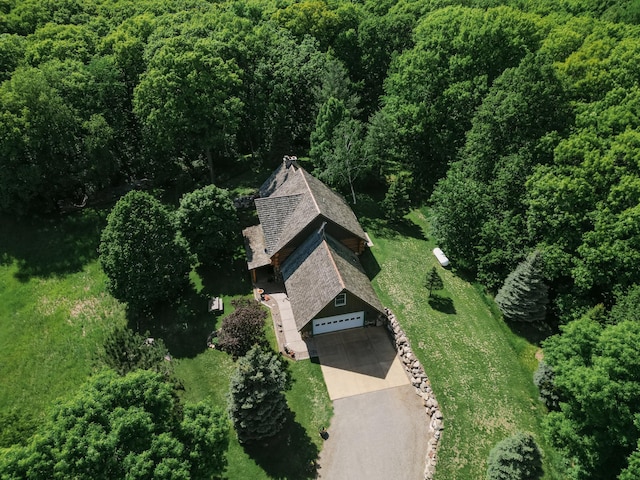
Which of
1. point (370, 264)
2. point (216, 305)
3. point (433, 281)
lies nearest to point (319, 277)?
point (370, 264)

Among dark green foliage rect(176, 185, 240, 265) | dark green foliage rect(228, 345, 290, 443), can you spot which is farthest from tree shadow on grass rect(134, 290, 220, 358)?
dark green foliage rect(228, 345, 290, 443)

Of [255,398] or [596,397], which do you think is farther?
[255,398]

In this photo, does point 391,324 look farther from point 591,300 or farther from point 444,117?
point 444,117

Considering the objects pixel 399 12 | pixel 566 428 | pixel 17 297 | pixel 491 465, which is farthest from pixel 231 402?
pixel 399 12

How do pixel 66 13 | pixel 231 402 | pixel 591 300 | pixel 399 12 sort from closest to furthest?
pixel 231 402
pixel 591 300
pixel 66 13
pixel 399 12

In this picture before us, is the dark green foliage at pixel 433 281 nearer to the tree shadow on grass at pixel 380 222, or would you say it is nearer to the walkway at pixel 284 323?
the tree shadow on grass at pixel 380 222

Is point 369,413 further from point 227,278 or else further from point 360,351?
point 227,278
